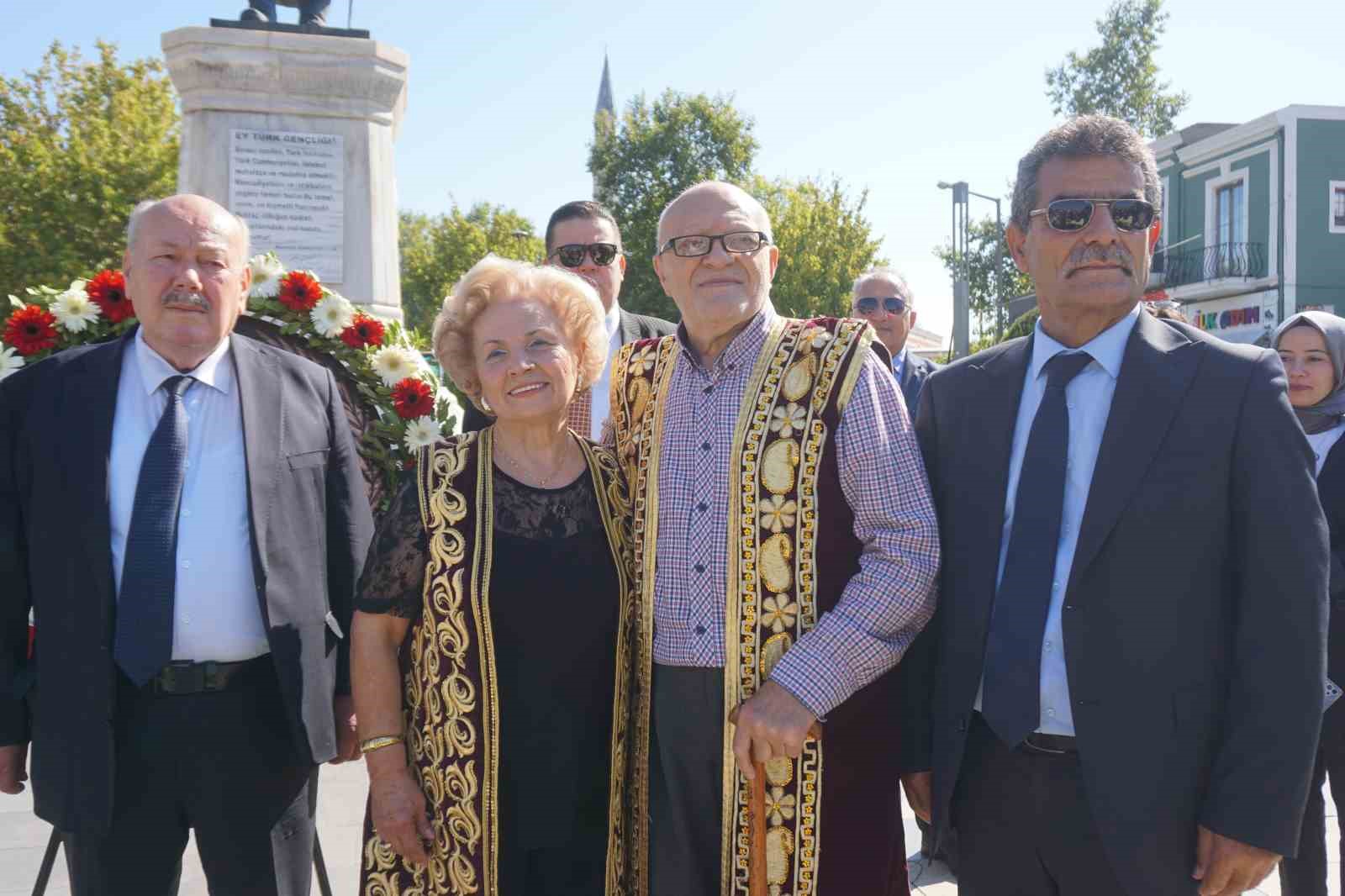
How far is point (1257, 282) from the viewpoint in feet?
79.6

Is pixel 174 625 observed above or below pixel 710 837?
above

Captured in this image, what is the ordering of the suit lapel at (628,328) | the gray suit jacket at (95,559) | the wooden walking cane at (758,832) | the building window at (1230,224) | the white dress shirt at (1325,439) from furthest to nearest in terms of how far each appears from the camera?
the building window at (1230,224) < the suit lapel at (628,328) < the white dress shirt at (1325,439) < the gray suit jacket at (95,559) < the wooden walking cane at (758,832)

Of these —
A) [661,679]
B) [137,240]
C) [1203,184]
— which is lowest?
[661,679]

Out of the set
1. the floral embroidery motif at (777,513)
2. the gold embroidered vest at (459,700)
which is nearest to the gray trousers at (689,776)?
the gold embroidered vest at (459,700)

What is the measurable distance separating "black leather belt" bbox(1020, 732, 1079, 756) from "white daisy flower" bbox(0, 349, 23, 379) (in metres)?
3.07

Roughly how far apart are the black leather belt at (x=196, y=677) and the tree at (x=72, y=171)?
1840 centimetres

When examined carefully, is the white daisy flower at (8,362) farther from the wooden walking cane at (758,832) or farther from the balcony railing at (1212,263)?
the balcony railing at (1212,263)

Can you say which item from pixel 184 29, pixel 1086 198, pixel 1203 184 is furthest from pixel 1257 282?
pixel 1086 198

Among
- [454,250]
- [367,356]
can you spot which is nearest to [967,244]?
[454,250]

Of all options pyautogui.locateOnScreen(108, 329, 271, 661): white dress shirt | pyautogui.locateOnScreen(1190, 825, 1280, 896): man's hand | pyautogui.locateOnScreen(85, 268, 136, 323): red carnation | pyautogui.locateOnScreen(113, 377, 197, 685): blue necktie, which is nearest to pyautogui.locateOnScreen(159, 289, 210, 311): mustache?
pyautogui.locateOnScreen(108, 329, 271, 661): white dress shirt

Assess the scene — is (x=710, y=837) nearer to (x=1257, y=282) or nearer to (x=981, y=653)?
(x=981, y=653)

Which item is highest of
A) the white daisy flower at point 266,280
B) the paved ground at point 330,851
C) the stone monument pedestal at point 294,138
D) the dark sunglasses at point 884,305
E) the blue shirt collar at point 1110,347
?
the stone monument pedestal at point 294,138

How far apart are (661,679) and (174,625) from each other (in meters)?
1.18

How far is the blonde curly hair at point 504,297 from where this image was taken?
2.61 meters
